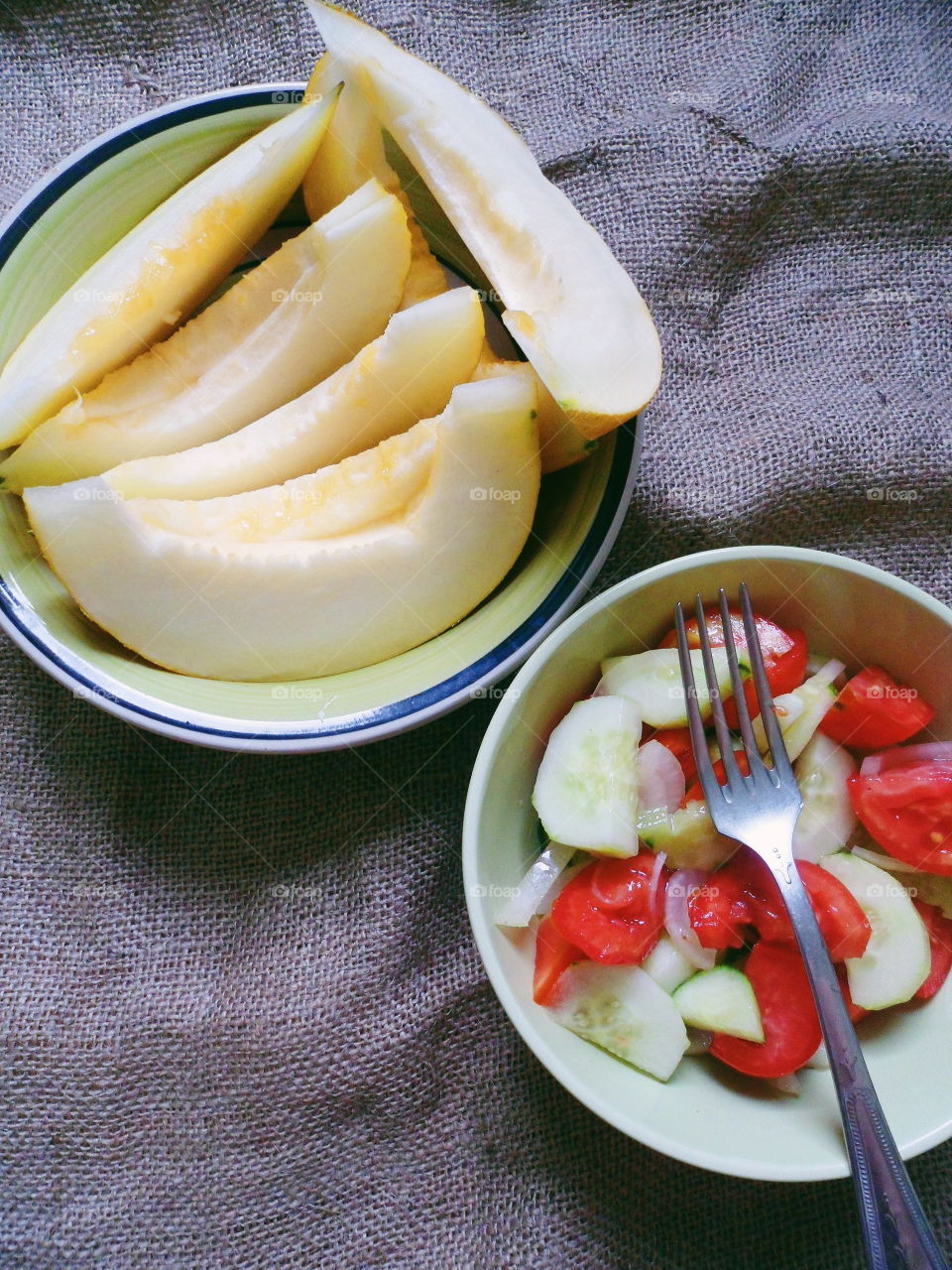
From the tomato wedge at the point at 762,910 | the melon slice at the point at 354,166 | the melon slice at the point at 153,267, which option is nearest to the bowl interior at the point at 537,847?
the tomato wedge at the point at 762,910

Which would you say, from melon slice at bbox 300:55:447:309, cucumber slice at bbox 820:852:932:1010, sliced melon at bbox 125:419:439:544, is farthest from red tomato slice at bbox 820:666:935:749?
melon slice at bbox 300:55:447:309

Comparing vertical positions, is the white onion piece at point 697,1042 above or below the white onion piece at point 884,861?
below

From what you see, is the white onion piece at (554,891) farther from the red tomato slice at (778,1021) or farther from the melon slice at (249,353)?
the melon slice at (249,353)

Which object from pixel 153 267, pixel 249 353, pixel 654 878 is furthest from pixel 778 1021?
pixel 153 267

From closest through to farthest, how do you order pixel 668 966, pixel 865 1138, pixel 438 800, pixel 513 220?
pixel 865 1138
pixel 668 966
pixel 513 220
pixel 438 800

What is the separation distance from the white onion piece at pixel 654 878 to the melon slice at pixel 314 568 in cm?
32

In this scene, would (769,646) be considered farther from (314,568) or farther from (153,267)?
(153,267)

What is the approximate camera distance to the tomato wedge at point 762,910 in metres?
0.92

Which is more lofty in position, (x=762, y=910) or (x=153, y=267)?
(x=153, y=267)

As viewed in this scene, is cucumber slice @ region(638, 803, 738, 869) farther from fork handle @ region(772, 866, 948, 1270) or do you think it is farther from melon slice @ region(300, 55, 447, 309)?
melon slice @ region(300, 55, 447, 309)

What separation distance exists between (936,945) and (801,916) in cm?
19

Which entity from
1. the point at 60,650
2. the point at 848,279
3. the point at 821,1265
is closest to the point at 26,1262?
the point at 60,650

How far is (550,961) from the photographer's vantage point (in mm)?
981

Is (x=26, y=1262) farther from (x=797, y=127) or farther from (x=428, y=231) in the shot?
(x=797, y=127)
